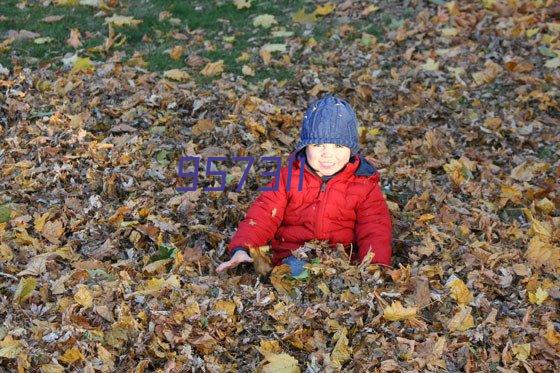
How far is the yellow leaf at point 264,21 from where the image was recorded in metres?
8.80

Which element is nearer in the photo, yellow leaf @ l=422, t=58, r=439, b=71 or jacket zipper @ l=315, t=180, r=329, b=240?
jacket zipper @ l=315, t=180, r=329, b=240

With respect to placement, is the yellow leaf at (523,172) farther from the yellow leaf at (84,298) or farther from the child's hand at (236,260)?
the yellow leaf at (84,298)

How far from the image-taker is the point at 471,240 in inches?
202

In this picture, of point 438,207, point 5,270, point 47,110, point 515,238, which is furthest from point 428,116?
point 5,270

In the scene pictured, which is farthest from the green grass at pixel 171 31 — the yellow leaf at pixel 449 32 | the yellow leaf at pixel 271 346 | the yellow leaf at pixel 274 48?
the yellow leaf at pixel 271 346

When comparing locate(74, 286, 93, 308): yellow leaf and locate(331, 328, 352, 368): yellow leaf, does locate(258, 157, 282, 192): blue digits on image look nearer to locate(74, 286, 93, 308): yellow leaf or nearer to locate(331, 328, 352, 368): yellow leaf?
locate(331, 328, 352, 368): yellow leaf

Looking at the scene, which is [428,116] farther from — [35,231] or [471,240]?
[35,231]

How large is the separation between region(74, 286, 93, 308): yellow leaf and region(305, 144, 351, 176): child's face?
1.58m

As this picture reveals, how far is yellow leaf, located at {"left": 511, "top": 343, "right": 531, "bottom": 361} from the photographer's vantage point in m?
4.07

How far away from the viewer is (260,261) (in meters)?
4.74

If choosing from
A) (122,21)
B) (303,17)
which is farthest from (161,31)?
(303,17)

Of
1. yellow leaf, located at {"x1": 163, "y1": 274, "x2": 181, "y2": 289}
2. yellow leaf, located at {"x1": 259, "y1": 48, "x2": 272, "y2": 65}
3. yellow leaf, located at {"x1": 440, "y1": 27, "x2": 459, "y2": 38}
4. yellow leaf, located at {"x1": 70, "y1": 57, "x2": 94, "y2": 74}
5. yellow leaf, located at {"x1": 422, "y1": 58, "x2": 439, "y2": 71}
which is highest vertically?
yellow leaf, located at {"x1": 163, "y1": 274, "x2": 181, "y2": 289}

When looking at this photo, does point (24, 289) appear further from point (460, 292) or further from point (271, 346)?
point (460, 292)

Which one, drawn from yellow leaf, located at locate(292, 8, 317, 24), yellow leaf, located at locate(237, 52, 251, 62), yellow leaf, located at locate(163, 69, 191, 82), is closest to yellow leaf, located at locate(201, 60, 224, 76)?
yellow leaf, located at locate(163, 69, 191, 82)
